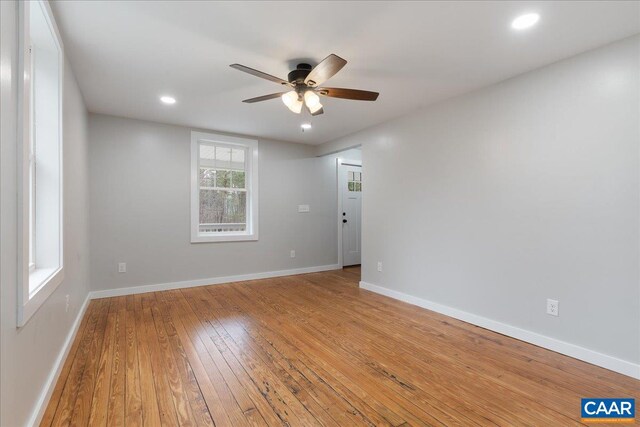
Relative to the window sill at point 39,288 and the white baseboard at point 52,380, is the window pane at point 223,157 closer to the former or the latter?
the white baseboard at point 52,380

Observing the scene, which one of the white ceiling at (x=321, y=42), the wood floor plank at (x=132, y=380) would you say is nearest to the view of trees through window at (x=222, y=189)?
the white ceiling at (x=321, y=42)

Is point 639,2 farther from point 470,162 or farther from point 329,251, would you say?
point 329,251

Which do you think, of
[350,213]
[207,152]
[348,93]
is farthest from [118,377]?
[350,213]

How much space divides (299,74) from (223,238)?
3.03 meters

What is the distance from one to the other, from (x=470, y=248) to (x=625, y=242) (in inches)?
45.3

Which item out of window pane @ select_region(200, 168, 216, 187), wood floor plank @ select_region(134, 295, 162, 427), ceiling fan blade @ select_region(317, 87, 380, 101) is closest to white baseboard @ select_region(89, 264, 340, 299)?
wood floor plank @ select_region(134, 295, 162, 427)

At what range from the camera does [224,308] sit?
3453 mm

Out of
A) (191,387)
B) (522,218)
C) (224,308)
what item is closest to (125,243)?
(224,308)

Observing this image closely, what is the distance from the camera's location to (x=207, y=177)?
466 cm

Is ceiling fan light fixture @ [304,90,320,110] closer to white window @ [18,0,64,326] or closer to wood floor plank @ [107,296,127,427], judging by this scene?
white window @ [18,0,64,326]

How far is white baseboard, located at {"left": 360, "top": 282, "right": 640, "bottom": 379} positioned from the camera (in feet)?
6.88

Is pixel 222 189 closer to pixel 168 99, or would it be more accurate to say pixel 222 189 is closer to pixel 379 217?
pixel 168 99

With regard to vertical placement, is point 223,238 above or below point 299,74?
below

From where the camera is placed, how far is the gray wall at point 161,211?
12.6 ft
